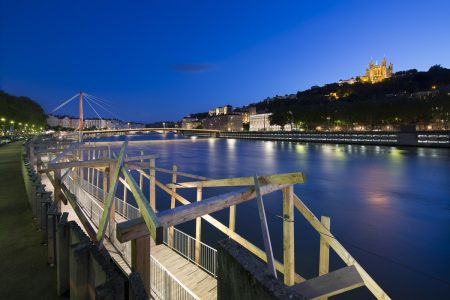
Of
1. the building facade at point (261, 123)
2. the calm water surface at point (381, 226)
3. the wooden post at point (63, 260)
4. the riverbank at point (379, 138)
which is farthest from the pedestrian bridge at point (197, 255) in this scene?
the building facade at point (261, 123)

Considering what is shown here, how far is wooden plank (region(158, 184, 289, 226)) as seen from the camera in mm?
3369

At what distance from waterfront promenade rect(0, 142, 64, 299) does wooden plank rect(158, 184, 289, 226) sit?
91.3 inches

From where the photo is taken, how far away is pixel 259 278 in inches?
58.7

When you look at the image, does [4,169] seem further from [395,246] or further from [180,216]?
[395,246]

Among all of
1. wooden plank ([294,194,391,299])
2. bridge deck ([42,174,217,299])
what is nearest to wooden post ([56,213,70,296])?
bridge deck ([42,174,217,299])

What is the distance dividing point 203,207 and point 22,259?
12.6ft

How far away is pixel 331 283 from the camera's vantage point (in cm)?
372

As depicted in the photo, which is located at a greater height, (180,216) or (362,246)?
(180,216)

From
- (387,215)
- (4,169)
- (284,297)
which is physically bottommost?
(387,215)

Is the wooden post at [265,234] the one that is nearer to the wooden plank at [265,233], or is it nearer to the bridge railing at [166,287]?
the wooden plank at [265,233]

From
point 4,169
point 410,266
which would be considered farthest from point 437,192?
point 4,169

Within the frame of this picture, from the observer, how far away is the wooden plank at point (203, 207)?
11.1 ft

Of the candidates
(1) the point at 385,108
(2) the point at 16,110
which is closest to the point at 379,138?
(1) the point at 385,108

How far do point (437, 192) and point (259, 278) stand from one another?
27.0m
